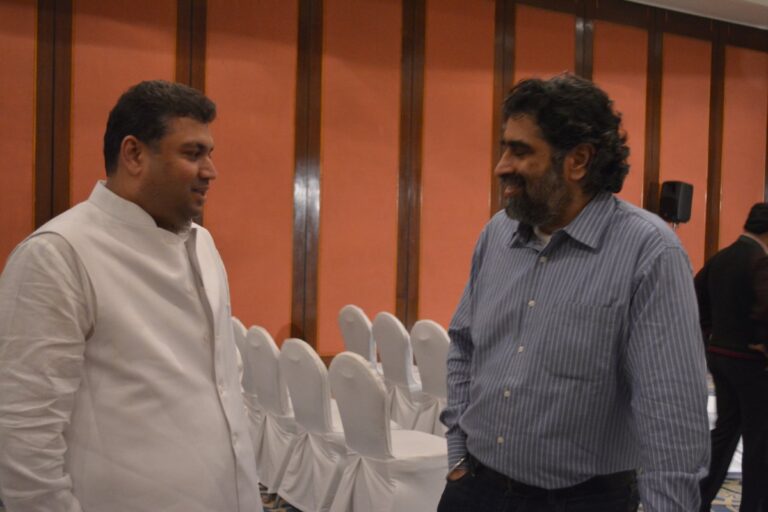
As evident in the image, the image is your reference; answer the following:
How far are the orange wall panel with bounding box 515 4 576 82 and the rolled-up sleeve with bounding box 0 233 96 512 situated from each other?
6.38 meters

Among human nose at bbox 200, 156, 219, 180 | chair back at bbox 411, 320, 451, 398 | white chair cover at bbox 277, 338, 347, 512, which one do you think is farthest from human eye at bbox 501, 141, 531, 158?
chair back at bbox 411, 320, 451, 398

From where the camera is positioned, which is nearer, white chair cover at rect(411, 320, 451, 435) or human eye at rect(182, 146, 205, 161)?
human eye at rect(182, 146, 205, 161)

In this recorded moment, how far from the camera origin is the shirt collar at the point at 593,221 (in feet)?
4.94

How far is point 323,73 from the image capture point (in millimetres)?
6387

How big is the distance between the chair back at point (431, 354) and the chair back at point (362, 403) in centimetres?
86

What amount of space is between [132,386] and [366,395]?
5.67 ft

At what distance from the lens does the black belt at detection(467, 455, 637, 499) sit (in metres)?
1.49

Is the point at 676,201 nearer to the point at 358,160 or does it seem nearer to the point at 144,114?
the point at 358,160

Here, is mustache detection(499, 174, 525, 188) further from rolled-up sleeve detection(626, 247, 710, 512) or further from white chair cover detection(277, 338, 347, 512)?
white chair cover detection(277, 338, 347, 512)

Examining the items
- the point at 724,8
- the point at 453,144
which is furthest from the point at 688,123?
the point at 453,144

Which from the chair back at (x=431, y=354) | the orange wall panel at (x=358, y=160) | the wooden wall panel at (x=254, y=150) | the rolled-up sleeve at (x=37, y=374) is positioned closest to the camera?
the rolled-up sleeve at (x=37, y=374)

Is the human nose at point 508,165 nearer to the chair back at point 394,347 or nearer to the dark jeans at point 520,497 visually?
the dark jeans at point 520,497

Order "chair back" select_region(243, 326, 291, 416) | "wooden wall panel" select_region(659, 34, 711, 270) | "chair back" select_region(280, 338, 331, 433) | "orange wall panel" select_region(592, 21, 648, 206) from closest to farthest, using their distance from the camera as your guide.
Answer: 1. "chair back" select_region(280, 338, 331, 433)
2. "chair back" select_region(243, 326, 291, 416)
3. "orange wall panel" select_region(592, 21, 648, 206)
4. "wooden wall panel" select_region(659, 34, 711, 270)

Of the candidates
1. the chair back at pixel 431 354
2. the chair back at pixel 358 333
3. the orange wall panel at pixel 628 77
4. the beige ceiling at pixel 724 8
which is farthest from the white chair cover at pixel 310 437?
the beige ceiling at pixel 724 8
